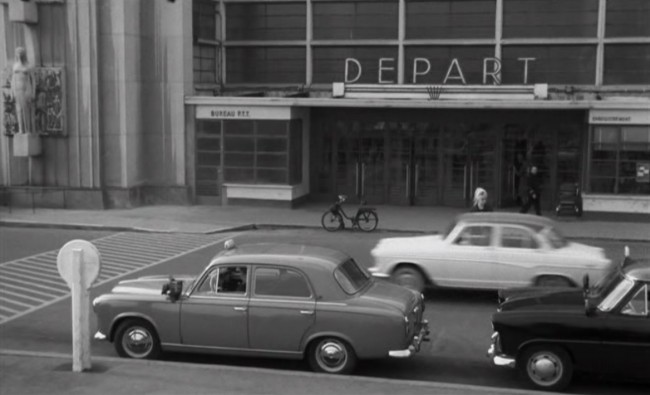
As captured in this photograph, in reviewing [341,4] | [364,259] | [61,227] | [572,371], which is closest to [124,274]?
[364,259]

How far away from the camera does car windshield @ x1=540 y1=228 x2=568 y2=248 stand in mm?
13798

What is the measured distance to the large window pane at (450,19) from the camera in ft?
93.6

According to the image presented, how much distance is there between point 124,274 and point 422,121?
14.3 m

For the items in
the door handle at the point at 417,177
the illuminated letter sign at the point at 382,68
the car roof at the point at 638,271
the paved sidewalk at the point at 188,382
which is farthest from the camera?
the illuminated letter sign at the point at 382,68

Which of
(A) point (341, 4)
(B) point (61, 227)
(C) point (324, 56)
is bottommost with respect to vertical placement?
(B) point (61, 227)

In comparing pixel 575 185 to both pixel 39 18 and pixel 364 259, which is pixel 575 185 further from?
pixel 39 18

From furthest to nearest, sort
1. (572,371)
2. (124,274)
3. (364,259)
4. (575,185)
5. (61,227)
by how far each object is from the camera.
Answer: (575,185) < (61,227) < (364,259) < (124,274) < (572,371)

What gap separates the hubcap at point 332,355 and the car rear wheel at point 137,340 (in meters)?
2.14

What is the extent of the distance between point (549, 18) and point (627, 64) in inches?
117

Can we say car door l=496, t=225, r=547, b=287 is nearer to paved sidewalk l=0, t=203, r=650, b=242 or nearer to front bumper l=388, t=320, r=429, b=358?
front bumper l=388, t=320, r=429, b=358

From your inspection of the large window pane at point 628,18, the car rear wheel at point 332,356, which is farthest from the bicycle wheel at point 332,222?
the car rear wheel at point 332,356

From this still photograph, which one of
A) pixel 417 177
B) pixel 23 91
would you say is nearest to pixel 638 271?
pixel 417 177

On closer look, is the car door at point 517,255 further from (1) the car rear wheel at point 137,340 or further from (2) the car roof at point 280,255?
(1) the car rear wheel at point 137,340

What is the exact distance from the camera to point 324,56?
98.6 ft
